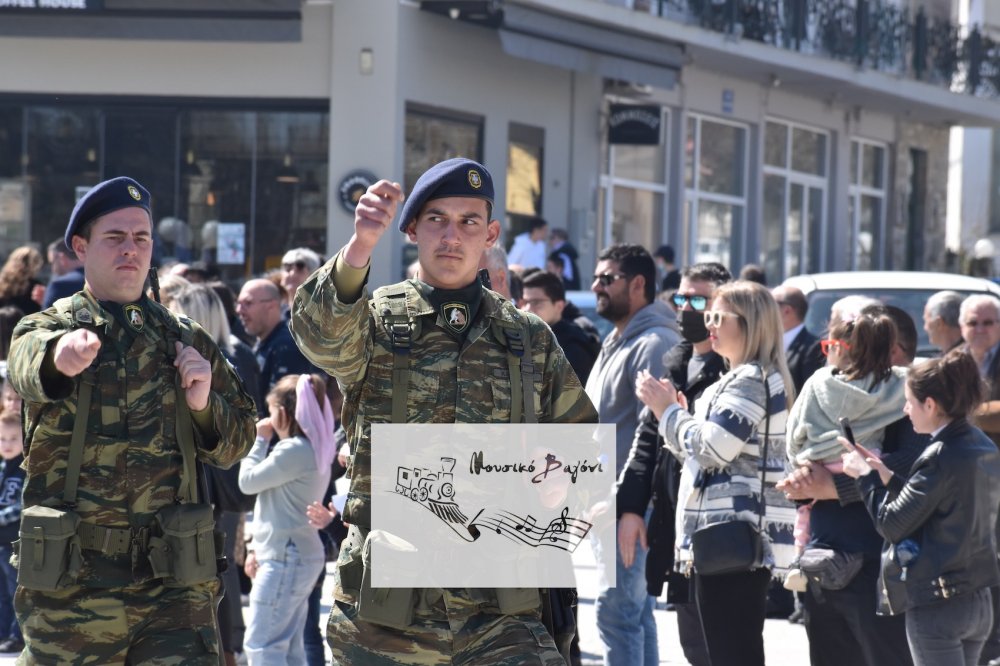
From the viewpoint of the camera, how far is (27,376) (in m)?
4.22

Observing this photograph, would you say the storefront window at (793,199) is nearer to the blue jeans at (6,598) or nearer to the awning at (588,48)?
the awning at (588,48)

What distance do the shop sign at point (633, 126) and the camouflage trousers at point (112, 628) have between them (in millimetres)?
17347

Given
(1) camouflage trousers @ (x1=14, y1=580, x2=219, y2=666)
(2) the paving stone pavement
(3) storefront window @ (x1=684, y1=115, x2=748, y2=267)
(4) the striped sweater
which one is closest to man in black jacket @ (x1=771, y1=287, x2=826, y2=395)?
(2) the paving stone pavement

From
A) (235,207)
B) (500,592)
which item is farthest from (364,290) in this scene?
(235,207)

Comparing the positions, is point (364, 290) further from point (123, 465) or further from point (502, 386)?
point (123, 465)

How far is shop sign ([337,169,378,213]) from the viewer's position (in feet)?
57.2

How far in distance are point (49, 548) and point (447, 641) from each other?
1155 millimetres

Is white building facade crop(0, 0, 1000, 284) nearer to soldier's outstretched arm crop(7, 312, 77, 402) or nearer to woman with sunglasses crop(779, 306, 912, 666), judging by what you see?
woman with sunglasses crop(779, 306, 912, 666)

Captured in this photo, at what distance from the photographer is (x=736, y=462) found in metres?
5.76

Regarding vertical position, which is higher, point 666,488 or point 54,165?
point 54,165

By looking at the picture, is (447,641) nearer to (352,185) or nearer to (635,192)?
(352,185)

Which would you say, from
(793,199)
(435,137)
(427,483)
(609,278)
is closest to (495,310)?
(427,483)

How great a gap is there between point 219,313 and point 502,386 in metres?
3.45

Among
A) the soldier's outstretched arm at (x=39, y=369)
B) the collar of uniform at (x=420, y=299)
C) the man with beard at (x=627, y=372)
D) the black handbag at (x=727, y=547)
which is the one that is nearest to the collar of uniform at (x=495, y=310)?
the collar of uniform at (x=420, y=299)
